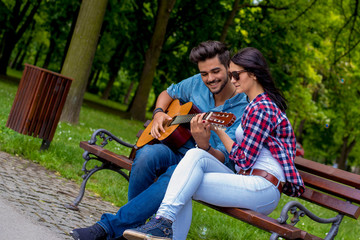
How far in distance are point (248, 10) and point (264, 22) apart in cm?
86

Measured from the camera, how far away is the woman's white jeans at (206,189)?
3262mm

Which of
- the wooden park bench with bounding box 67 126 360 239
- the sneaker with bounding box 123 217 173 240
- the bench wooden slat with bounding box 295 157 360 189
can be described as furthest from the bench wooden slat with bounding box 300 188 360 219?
the sneaker with bounding box 123 217 173 240

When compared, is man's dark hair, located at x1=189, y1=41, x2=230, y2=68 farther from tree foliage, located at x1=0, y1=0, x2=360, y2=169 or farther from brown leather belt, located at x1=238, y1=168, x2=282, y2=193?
tree foliage, located at x1=0, y1=0, x2=360, y2=169

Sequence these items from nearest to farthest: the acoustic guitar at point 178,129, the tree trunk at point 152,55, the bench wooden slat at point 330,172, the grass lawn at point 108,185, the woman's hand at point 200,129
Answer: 1. the woman's hand at point 200,129
2. the bench wooden slat at point 330,172
3. the acoustic guitar at point 178,129
4. the grass lawn at point 108,185
5. the tree trunk at point 152,55

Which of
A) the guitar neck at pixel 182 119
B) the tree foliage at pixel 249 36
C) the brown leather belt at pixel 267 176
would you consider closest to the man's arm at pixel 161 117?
the guitar neck at pixel 182 119

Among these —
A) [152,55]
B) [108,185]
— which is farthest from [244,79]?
[152,55]

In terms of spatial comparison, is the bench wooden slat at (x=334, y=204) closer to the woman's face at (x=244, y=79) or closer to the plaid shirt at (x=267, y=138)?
the plaid shirt at (x=267, y=138)

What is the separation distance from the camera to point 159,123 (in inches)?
175

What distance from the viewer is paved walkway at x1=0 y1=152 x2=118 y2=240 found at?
145 inches

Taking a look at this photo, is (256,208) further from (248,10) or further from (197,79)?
(248,10)

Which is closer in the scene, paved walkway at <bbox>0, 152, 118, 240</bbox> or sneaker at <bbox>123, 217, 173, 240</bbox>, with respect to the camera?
sneaker at <bbox>123, 217, 173, 240</bbox>

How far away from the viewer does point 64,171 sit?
20.2ft

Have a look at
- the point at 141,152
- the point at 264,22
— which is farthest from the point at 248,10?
the point at 141,152

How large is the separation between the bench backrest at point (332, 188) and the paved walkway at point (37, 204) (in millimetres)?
1959
